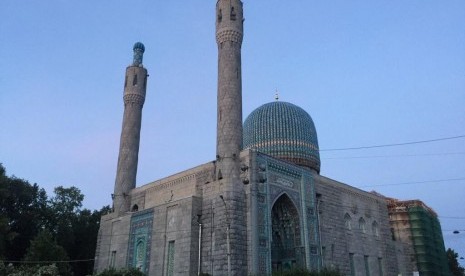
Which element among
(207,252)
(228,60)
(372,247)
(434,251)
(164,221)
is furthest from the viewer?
(434,251)

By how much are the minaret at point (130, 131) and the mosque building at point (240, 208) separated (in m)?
0.06

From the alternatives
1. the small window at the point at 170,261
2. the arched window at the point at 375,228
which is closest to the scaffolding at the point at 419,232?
the arched window at the point at 375,228

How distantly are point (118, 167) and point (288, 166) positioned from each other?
418 inches

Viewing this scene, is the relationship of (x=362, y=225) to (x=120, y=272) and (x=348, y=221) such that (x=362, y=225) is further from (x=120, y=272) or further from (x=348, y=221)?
(x=120, y=272)

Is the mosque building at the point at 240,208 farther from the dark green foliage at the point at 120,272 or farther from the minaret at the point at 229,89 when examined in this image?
the dark green foliage at the point at 120,272

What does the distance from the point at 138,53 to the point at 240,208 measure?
15476 mm

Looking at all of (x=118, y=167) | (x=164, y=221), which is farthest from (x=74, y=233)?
(x=164, y=221)

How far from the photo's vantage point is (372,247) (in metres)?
24.8

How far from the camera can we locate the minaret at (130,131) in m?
24.8


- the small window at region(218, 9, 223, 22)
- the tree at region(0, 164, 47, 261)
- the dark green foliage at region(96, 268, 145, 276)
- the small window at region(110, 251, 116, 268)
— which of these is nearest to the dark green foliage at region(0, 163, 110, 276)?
the tree at region(0, 164, 47, 261)

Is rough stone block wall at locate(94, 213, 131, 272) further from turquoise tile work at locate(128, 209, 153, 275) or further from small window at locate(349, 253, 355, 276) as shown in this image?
small window at locate(349, 253, 355, 276)

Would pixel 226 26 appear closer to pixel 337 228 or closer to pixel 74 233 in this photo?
pixel 337 228

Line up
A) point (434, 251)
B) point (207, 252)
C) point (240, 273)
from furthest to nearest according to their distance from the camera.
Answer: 1. point (434, 251)
2. point (207, 252)
3. point (240, 273)

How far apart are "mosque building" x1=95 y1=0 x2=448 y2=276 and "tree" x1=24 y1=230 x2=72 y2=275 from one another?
2.12 metres
